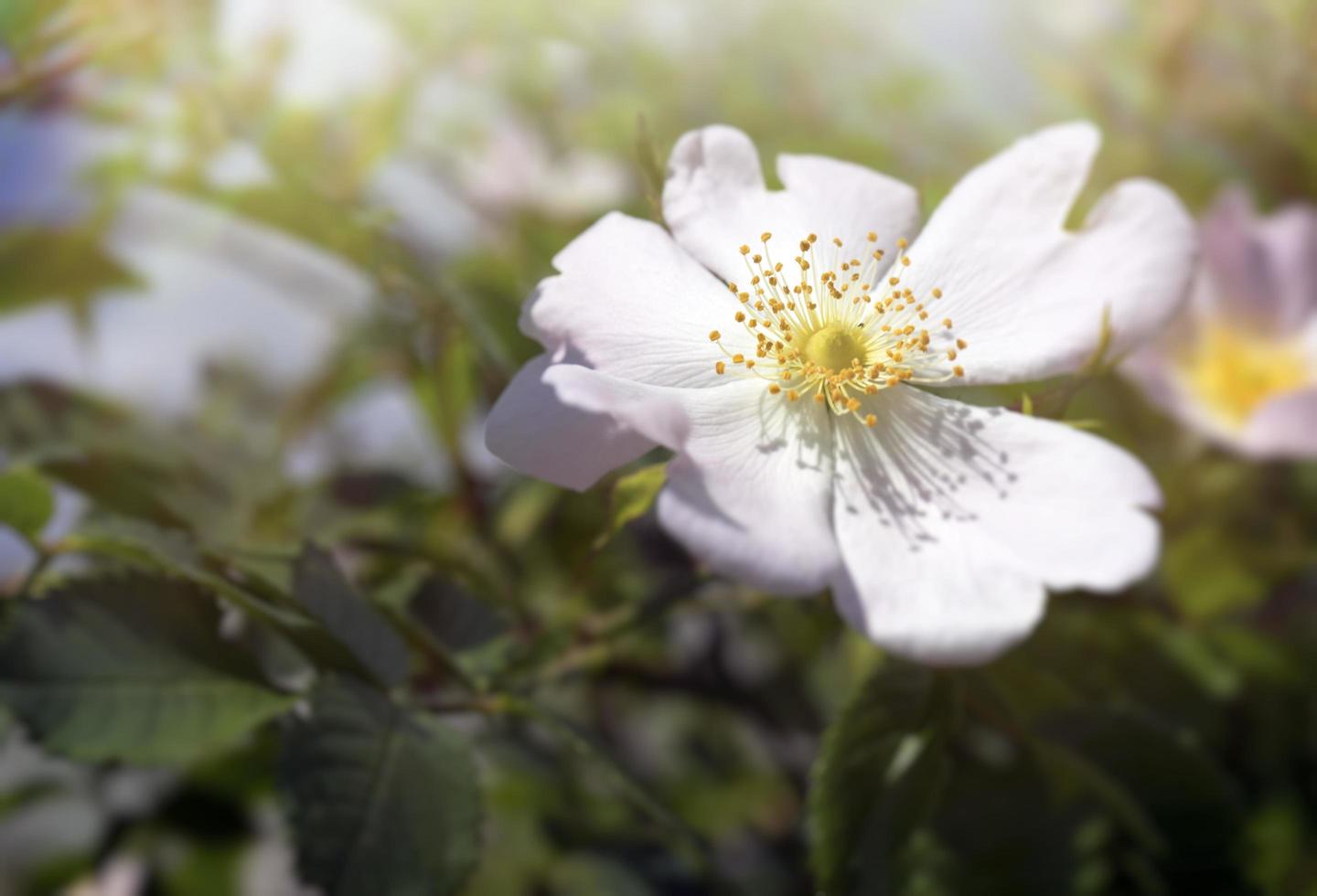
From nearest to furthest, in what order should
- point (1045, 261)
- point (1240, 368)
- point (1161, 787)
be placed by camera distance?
point (1045, 261)
point (1161, 787)
point (1240, 368)

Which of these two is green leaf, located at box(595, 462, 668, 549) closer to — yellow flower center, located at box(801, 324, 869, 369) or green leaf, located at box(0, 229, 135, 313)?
yellow flower center, located at box(801, 324, 869, 369)

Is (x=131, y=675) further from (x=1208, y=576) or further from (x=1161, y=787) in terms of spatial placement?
(x=1208, y=576)

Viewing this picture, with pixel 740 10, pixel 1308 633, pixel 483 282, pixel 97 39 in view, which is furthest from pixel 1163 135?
pixel 97 39

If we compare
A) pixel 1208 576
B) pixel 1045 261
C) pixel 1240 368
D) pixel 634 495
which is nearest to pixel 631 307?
pixel 634 495

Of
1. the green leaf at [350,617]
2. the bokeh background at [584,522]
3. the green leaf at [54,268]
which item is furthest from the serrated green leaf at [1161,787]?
the green leaf at [54,268]

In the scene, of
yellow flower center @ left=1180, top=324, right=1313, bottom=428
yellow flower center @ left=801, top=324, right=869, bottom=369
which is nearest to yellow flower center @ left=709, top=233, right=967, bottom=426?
yellow flower center @ left=801, top=324, right=869, bottom=369

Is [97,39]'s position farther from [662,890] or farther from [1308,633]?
[1308,633]
